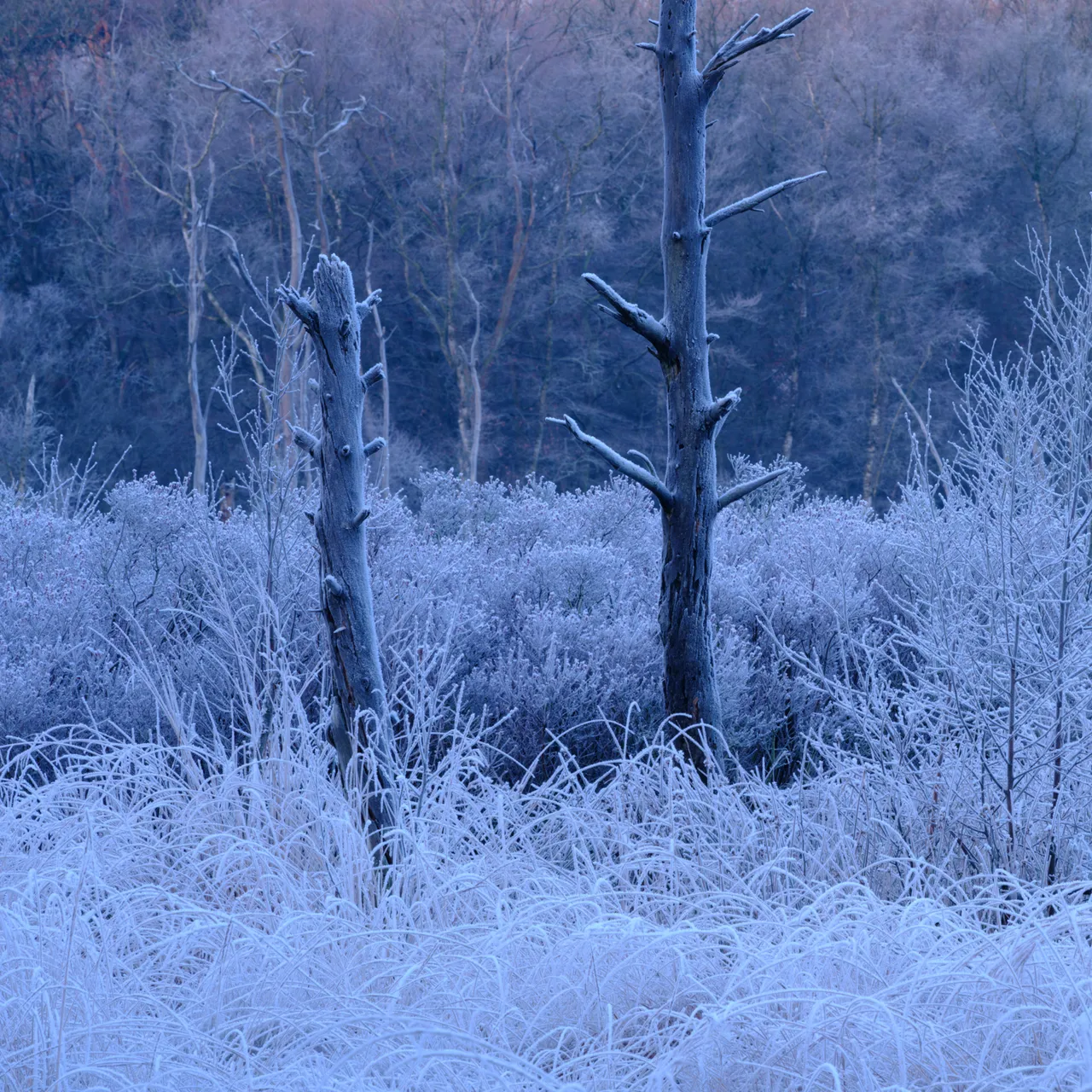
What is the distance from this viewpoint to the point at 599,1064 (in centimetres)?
209

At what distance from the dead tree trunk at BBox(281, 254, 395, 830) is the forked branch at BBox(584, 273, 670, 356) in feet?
2.52


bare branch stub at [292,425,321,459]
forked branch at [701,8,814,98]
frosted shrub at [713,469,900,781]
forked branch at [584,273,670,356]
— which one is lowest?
frosted shrub at [713,469,900,781]

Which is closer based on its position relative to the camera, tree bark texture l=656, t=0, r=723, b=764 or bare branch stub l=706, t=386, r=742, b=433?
bare branch stub l=706, t=386, r=742, b=433

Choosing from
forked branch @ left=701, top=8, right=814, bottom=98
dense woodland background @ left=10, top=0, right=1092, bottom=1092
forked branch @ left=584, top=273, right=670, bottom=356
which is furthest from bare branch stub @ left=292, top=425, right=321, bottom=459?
forked branch @ left=701, top=8, right=814, bottom=98

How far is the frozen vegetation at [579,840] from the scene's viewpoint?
2131 millimetres

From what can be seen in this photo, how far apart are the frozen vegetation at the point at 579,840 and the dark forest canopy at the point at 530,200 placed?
516 inches

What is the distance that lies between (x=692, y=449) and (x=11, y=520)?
151 inches

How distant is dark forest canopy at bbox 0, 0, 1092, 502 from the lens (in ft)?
60.2

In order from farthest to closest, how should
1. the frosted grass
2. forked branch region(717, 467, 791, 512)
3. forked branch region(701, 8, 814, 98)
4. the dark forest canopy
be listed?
the dark forest canopy < forked branch region(717, 467, 791, 512) < forked branch region(701, 8, 814, 98) < the frosted grass

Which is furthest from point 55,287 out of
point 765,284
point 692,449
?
point 692,449

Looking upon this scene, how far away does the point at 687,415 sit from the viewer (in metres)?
4.02

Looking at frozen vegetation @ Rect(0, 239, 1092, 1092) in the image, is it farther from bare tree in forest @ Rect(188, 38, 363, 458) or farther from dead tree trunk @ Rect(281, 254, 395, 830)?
bare tree in forest @ Rect(188, 38, 363, 458)

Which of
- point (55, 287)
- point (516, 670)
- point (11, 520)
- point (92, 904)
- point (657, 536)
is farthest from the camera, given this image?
point (55, 287)

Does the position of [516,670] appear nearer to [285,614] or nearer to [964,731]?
[285,614]
